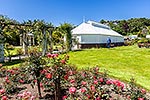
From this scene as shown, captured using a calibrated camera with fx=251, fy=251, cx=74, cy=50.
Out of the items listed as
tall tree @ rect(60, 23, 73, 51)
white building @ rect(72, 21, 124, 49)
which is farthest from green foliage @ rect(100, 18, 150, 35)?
tall tree @ rect(60, 23, 73, 51)

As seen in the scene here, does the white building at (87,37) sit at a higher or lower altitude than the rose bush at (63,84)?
higher

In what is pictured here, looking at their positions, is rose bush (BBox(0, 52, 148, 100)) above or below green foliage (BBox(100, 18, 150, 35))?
below

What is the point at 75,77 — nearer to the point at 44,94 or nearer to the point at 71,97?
the point at 44,94

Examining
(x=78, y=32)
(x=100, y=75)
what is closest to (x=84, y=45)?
(x=78, y=32)

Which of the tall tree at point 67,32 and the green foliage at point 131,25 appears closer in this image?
the tall tree at point 67,32

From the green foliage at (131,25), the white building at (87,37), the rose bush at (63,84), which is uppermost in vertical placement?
the green foliage at (131,25)

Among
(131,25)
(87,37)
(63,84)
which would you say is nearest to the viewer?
(63,84)

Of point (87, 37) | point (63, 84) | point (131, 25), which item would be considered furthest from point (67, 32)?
point (131, 25)

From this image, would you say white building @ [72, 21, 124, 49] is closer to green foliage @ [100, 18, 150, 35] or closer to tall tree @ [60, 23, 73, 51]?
tall tree @ [60, 23, 73, 51]

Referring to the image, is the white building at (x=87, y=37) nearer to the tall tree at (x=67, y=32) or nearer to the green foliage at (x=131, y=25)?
the tall tree at (x=67, y=32)

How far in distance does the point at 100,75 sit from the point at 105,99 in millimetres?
2598

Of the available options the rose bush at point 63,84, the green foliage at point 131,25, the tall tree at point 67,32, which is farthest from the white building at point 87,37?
the green foliage at point 131,25

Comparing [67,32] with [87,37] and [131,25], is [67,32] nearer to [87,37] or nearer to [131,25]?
[87,37]

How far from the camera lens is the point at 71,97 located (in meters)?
6.52
